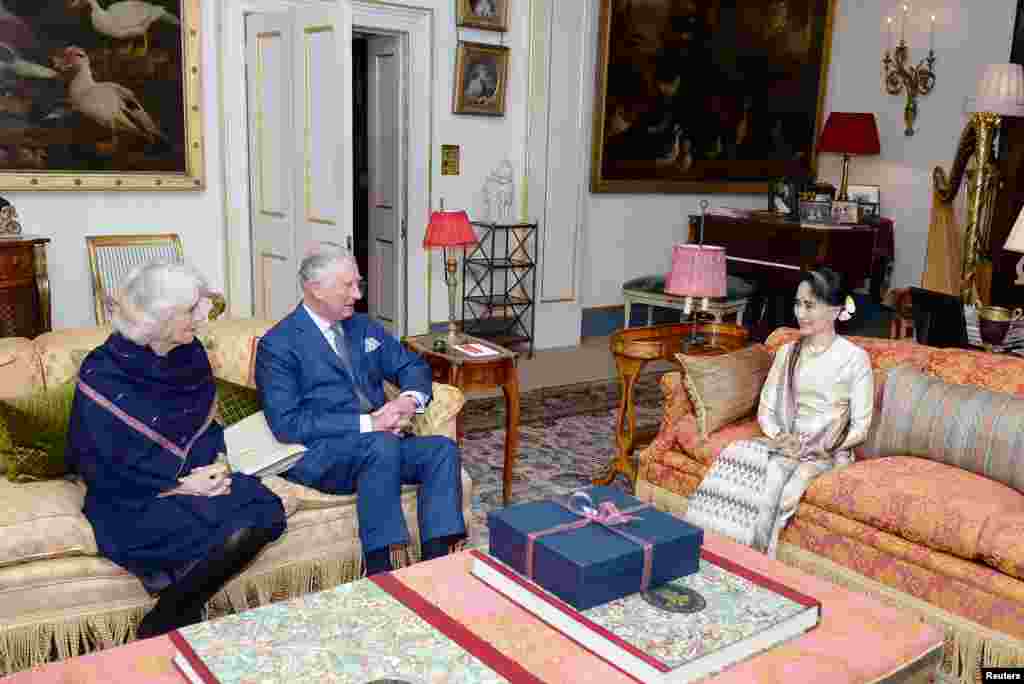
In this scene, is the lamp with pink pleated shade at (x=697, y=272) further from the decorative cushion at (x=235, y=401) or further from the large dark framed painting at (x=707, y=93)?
the large dark framed painting at (x=707, y=93)

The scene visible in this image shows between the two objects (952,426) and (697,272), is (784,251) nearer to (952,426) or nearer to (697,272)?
(697,272)

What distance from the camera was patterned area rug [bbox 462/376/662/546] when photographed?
14.7 ft

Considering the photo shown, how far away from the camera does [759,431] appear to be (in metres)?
3.86

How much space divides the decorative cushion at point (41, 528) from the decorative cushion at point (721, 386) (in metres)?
2.36

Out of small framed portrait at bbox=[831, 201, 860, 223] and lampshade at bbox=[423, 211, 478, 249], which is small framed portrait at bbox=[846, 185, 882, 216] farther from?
lampshade at bbox=[423, 211, 478, 249]

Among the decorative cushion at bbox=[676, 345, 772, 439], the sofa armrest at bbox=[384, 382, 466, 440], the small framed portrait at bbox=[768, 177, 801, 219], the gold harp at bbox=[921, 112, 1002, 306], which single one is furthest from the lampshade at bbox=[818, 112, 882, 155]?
the sofa armrest at bbox=[384, 382, 466, 440]

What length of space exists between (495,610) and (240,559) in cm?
99

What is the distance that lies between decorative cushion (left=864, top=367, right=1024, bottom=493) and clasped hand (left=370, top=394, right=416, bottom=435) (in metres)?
1.83

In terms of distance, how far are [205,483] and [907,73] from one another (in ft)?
25.7

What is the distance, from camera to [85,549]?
2740mm

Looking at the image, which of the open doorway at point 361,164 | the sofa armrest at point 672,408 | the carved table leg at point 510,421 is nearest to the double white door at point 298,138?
the open doorway at point 361,164

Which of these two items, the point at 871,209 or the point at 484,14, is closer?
the point at 484,14

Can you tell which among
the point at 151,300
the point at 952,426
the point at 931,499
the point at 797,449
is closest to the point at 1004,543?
the point at 931,499

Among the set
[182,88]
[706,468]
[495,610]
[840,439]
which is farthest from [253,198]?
[495,610]
